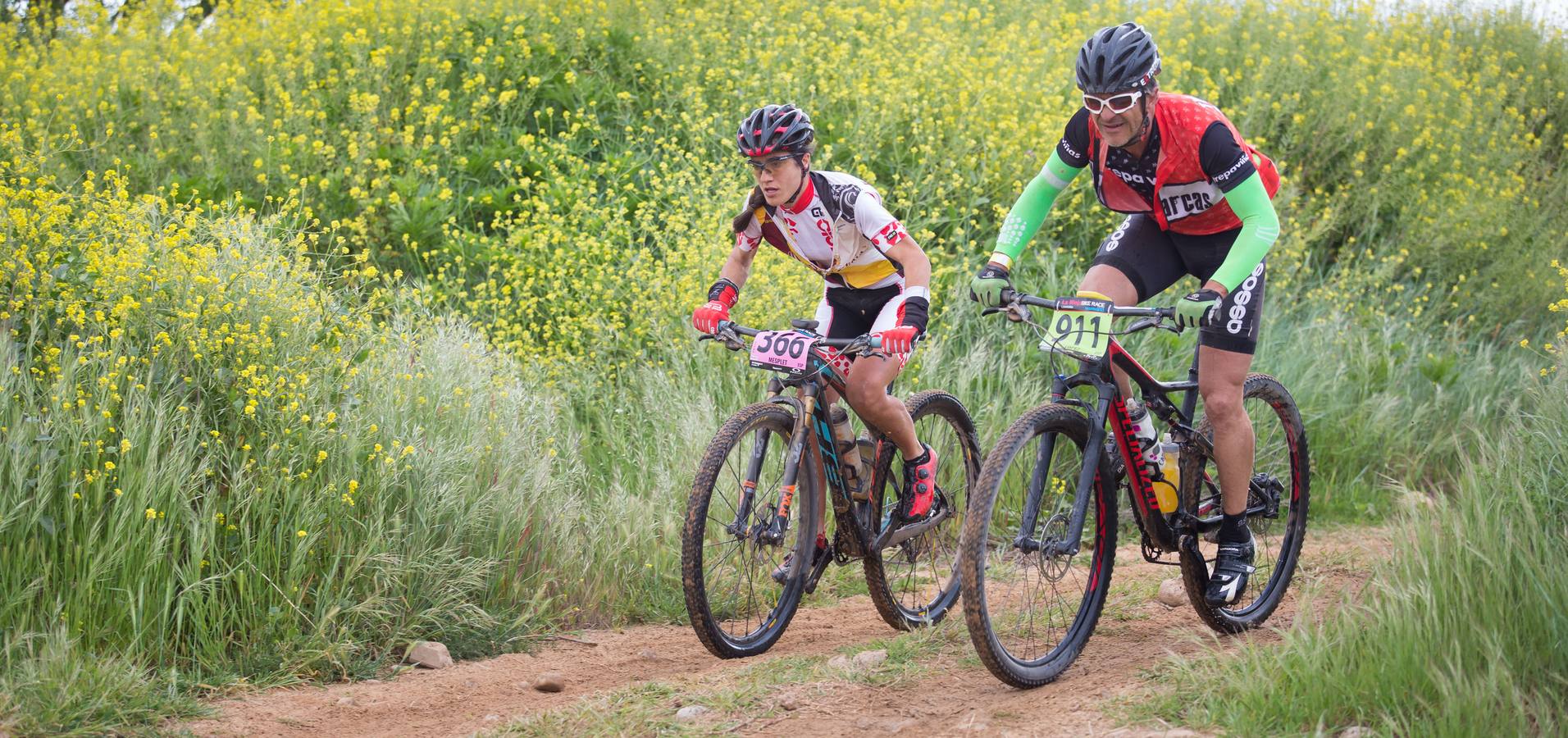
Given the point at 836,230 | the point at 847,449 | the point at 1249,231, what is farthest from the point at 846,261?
the point at 1249,231

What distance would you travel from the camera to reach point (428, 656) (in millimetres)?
5121

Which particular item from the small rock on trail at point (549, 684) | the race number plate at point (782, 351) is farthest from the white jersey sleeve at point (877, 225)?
the small rock on trail at point (549, 684)

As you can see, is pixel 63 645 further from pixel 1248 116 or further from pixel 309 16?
pixel 1248 116

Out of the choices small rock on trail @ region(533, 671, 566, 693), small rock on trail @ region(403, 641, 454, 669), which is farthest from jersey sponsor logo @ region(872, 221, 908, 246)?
small rock on trail @ region(403, 641, 454, 669)

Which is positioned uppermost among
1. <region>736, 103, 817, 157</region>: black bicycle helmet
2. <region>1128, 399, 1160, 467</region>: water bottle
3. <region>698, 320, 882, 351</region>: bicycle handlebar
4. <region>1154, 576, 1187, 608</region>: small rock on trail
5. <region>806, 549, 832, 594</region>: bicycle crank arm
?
<region>736, 103, 817, 157</region>: black bicycle helmet

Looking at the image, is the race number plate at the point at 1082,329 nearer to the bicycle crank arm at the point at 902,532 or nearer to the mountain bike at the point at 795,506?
the mountain bike at the point at 795,506

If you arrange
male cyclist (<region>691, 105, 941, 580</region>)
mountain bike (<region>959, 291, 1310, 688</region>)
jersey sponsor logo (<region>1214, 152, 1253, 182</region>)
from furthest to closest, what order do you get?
male cyclist (<region>691, 105, 941, 580</region>), jersey sponsor logo (<region>1214, 152, 1253, 182</region>), mountain bike (<region>959, 291, 1310, 688</region>)

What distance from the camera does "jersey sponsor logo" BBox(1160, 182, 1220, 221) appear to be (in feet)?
15.9

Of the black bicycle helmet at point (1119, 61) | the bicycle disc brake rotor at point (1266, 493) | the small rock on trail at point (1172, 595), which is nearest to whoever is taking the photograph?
the black bicycle helmet at point (1119, 61)

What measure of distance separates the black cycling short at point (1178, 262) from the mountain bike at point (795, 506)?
1059mm

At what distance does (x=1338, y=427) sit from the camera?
331 inches

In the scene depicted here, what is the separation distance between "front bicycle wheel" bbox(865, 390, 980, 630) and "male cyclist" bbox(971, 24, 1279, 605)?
3.35 feet

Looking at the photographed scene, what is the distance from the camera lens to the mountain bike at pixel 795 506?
484cm

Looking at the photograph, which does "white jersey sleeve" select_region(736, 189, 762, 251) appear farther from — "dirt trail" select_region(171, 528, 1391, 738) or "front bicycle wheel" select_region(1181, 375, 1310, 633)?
"front bicycle wheel" select_region(1181, 375, 1310, 633)
